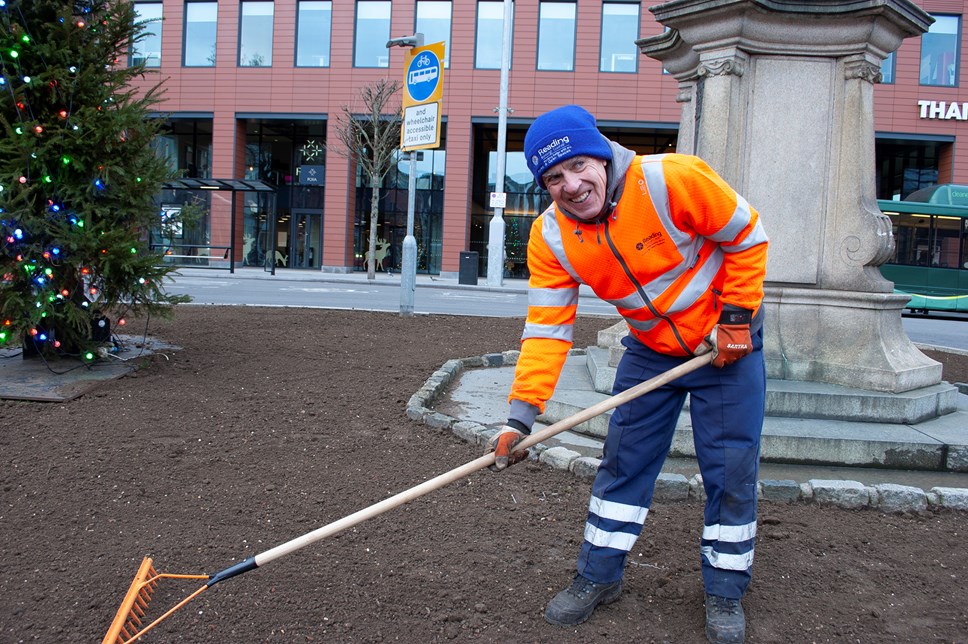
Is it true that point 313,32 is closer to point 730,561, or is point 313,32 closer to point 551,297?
point 551,297

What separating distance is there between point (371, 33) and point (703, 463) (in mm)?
28424

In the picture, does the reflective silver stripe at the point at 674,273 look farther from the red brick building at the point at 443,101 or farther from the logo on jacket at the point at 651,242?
the red brick building at the point at 443,101

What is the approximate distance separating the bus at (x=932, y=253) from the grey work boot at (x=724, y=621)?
19.1m

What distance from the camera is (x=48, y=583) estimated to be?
292 centimetres

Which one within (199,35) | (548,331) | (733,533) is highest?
(199,35)

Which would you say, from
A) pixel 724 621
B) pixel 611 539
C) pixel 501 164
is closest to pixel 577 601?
pixel 611 539

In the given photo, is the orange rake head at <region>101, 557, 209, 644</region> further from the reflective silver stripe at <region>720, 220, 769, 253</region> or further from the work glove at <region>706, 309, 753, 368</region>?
the reflective silver stripe at <region>720, 220, 769, 253</region>

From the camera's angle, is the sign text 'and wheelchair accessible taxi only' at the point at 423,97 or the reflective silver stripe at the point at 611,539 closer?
the reflective silver stripe at the point at 611,539

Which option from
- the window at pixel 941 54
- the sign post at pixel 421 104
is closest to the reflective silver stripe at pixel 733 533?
the sign post at pixel 421 104

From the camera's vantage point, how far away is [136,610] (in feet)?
8.95

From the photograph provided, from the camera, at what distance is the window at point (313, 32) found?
28625mm

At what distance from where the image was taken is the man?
8.55 feet

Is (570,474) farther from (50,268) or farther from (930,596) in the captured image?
(50,268)

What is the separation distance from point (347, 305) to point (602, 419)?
9499 mm
